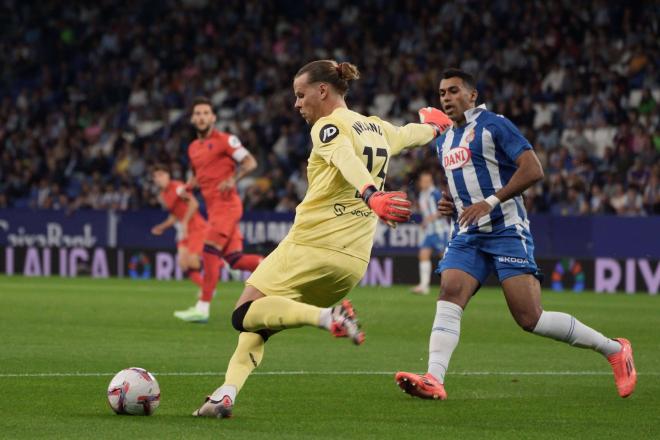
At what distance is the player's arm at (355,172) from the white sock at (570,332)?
1.99 metres

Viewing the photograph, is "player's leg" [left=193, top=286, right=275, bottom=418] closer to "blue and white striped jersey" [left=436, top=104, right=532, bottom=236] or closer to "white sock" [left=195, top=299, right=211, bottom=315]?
"blue and white striped jersey" [left=436, top=104, right=532, bottom=236]

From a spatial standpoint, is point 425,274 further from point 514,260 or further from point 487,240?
point 514,260

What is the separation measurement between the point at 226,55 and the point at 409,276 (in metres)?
9.93

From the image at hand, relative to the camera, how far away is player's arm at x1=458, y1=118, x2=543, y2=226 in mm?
7855

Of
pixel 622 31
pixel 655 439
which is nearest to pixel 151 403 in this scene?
pixel 655 439

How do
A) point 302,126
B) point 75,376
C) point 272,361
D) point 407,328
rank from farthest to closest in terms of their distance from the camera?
1. point 302,126
2. point 407,328
3. point 272,361
4. point 75,376

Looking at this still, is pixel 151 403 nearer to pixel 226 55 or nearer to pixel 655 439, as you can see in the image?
pixel 655 439

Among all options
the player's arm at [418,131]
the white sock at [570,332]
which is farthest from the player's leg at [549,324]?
the player's arm at [418,131]

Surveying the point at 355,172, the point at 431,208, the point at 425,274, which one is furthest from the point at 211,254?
the point at 355,172

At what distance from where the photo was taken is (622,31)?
2691cm

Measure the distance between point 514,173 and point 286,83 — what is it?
22639 millimetres

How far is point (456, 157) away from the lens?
27.9 ft

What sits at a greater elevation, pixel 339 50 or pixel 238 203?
pixel 339 50

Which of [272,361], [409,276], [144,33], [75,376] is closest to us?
[75,376]
